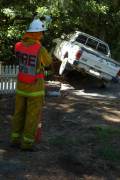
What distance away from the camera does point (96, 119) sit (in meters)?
9.35

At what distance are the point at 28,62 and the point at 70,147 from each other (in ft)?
4.49

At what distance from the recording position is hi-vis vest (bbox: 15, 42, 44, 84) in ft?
21.6

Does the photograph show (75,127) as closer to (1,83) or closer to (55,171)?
(55,171)

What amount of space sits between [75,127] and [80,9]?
747 centimetres

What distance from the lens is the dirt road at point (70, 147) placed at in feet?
19.2

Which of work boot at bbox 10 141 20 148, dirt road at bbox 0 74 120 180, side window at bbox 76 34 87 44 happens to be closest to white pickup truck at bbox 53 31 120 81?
side window at bbox 76 34 87 44

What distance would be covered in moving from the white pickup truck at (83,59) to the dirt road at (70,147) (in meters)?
4.34

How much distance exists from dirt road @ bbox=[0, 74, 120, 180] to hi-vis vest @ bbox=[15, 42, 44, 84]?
3.29ft

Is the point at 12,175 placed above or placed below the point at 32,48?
below

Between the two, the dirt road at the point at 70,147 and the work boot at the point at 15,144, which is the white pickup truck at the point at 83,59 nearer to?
the dirt road at the point at 70,147

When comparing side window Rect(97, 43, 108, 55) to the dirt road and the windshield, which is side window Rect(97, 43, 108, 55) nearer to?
the windshield

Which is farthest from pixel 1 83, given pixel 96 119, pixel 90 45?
pixel 90 45

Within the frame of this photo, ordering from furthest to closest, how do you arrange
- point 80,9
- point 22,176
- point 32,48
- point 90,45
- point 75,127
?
point 90,45 → point 80,9 → point 75,127 → point 32,48 → point 22,176

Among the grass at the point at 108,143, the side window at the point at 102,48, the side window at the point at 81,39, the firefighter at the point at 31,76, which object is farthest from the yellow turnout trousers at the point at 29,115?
the side window at the point at 102,48
